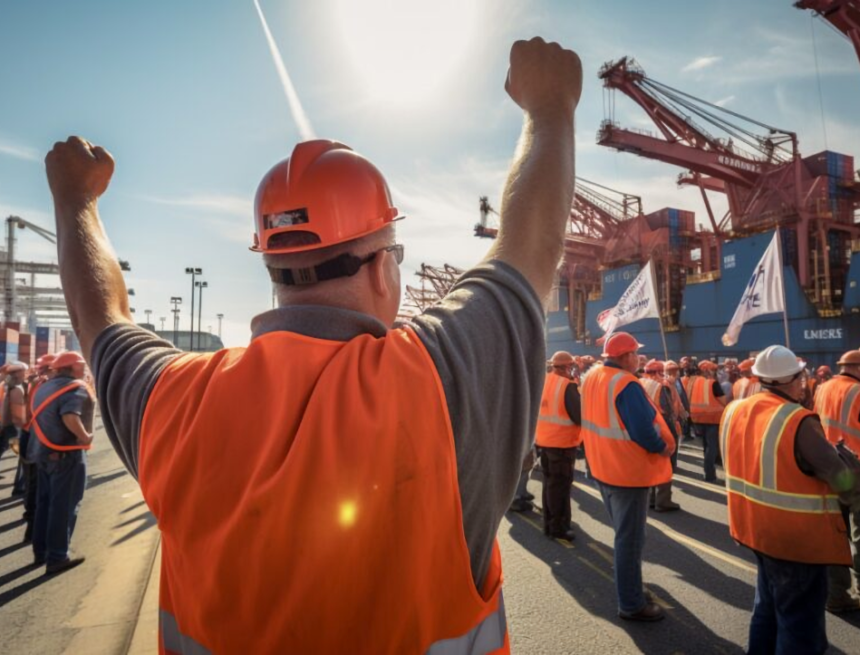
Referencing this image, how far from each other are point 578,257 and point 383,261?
35.7 meters

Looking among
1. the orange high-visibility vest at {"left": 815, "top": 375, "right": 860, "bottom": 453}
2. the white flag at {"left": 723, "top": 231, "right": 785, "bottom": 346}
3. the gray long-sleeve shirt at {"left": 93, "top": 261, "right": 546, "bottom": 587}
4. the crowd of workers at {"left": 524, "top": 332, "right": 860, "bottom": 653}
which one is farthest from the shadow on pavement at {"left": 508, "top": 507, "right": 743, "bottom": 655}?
the white flag at {"left": 723, "top": 231, "right": 785, "bottom": 346}

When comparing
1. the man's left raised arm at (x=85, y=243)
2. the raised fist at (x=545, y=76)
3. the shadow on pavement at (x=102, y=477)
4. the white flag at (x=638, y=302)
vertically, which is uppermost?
the white flag at (x=638, y=302)

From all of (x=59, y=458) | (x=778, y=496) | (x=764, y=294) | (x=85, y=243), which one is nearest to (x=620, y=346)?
(x=778, y=496)

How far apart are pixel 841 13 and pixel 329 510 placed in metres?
22.0

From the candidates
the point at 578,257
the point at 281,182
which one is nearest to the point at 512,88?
the point at 281,182

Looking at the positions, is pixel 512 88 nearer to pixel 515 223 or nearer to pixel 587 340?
pixel 515 223

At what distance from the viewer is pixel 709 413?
8.92m

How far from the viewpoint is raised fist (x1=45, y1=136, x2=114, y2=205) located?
1.28 m

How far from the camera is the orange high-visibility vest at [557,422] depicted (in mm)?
6340

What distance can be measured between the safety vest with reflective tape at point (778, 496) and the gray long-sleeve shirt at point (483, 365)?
10.0 ft

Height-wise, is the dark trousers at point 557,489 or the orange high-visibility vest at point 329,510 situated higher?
the orange high-visibility vest at point 329,510

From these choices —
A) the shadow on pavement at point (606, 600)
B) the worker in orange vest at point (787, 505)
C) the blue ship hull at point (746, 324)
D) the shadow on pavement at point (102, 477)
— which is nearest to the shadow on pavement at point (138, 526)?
the shadow on pavement at point (102, 477)

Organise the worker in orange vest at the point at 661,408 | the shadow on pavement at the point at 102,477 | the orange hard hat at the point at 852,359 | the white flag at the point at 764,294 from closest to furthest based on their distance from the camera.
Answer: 1. the orange hard hat at the point at 852,359
2. the worker in orange vest at the point at 661,408
3. the shadow on pavement at the point at 102,477
4. the white flag at the point at 764,294

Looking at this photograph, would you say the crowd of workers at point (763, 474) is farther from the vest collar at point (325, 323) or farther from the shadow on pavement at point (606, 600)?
the vest collar at point (325, 323)
